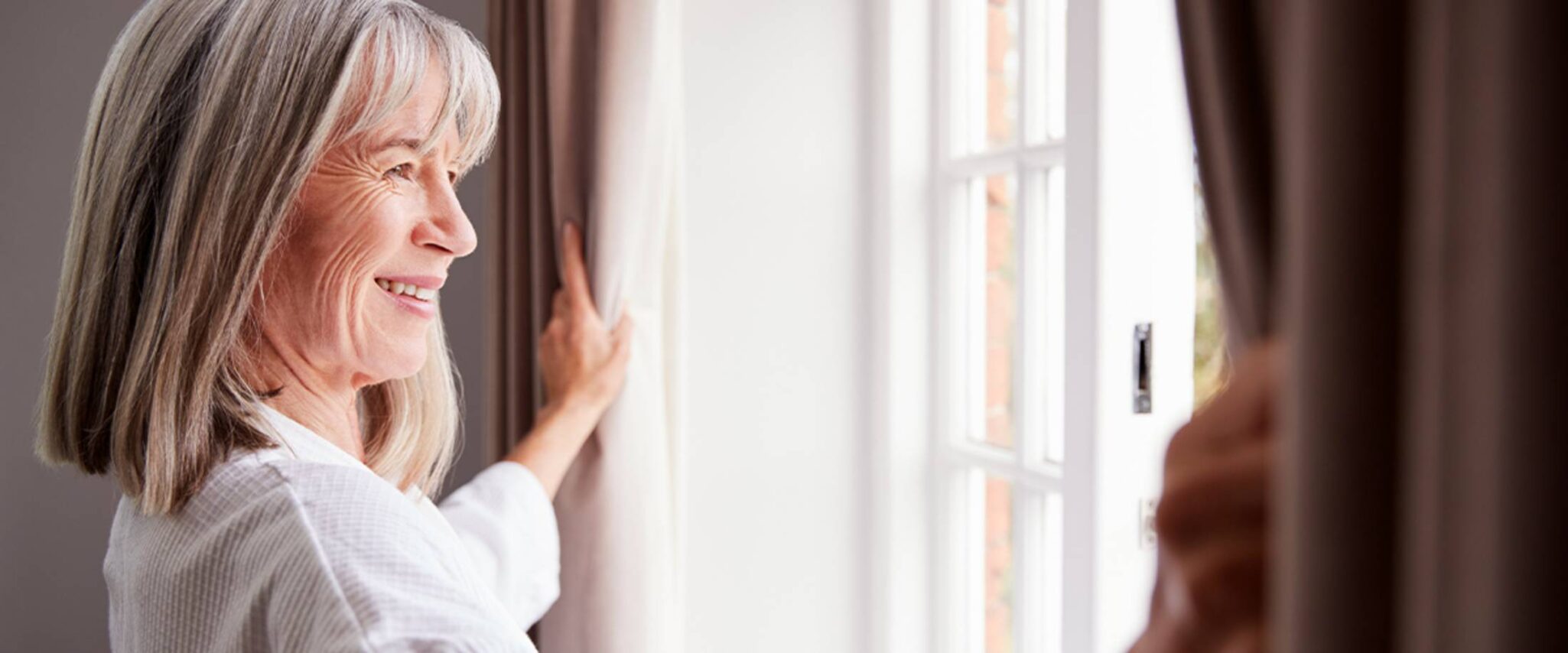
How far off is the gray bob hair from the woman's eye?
0.07 meters

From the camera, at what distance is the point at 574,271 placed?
5.29 feet

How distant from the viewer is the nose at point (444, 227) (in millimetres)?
1063

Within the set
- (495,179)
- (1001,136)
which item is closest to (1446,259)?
(1001,136)

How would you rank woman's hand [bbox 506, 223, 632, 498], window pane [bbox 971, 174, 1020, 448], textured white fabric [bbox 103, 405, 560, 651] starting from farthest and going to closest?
window pane [bbox 971, 174, 1020, 448], woman's hand [bbox 506, 223, 632, 498], textured white fabric [bbox 103, 405, 560, 651]

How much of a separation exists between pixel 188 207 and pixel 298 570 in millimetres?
333

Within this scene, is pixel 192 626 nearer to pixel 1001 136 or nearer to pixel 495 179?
pixel 495 179

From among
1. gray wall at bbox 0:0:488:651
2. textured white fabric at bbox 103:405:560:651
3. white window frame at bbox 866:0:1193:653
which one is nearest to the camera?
textured white fabric at bbox 103:405:560:651

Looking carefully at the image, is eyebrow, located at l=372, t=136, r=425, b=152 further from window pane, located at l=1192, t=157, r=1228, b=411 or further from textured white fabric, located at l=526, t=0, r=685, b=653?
window pane, located at l=1192, t=157, r=1228, b=411

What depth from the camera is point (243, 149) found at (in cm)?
85

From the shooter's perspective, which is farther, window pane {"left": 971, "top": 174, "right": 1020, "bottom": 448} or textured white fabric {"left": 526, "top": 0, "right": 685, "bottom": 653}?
window pane {"left": 971, "top": 174, "right": 1020, "bottom": 448}

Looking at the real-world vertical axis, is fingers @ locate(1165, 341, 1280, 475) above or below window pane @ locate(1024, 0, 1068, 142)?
below

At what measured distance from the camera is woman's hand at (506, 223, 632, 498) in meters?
1.57

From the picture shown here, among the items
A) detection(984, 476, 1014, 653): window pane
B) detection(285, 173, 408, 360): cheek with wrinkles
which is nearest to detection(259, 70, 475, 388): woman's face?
detection(285, 173, 408, 360): cheek with wrinkles

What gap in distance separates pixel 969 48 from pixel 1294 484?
1526mm
